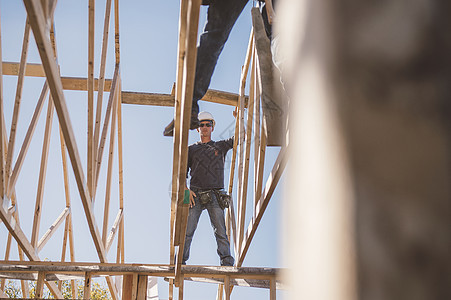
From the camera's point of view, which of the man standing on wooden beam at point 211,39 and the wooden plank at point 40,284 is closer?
the man standing on wooden beam at point 211,39

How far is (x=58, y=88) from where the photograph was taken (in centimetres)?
321

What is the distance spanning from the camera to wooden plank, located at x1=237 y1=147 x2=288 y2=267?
3.62 metres

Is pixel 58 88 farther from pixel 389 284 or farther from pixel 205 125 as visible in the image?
pixel 205 125

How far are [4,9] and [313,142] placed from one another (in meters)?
5.32

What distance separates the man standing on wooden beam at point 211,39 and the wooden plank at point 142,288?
95.2 inches

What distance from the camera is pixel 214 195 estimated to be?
749 cm

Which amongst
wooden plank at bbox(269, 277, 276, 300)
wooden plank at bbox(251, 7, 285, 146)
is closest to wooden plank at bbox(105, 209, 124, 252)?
wooden plank at bbox(269, 277, 276, 300)

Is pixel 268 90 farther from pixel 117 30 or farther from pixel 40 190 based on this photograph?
pixel 117 30

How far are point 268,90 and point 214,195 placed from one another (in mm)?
3697

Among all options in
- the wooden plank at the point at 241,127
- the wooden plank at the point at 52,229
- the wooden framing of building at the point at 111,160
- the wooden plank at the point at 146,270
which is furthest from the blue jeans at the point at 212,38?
the wooden plank at the point at 52,229

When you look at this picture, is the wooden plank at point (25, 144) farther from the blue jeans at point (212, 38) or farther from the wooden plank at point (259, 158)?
the wooden plank at point (259, 158)

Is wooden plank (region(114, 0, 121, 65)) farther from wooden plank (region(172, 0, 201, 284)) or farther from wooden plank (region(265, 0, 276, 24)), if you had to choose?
wooden plank (region(172, 0, 201, 284))

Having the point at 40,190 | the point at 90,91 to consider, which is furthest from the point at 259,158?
the point at 40,190

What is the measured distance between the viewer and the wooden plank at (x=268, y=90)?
3955 mm
